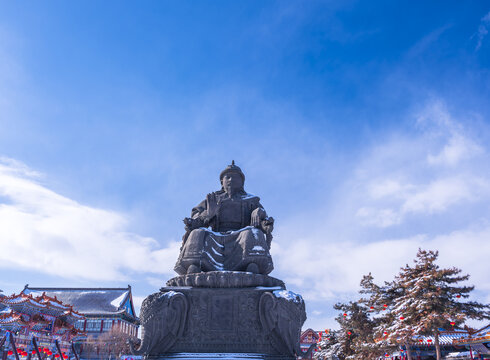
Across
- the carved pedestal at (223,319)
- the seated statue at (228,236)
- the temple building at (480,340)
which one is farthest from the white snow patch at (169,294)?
the temple building at (480,340)

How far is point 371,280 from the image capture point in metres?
17.6

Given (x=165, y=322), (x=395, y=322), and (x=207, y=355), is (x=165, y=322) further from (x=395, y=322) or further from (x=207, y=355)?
(x=395, y=322)

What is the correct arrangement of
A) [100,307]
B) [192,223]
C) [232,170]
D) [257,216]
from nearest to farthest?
1. [257,216]
2. [192,223]
3. [232,170]
4. [100,307]

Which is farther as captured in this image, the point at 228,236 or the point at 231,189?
the point at 231,189

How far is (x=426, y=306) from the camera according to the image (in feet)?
45.0

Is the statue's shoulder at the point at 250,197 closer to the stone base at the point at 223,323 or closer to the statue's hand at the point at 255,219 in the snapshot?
the statue's hand at the point at 255,219

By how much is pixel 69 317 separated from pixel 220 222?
21154 millimetres

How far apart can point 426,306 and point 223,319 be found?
11.6m

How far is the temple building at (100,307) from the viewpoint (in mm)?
31797

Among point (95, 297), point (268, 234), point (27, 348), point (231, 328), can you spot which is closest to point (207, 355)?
point (231, 328)

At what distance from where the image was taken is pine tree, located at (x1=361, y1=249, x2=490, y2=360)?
13.4 meters

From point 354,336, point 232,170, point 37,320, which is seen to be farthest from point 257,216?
point 37,320

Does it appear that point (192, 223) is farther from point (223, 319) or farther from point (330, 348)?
point (330, 348)

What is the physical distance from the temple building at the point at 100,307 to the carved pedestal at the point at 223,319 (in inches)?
1131
